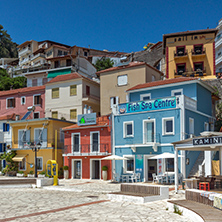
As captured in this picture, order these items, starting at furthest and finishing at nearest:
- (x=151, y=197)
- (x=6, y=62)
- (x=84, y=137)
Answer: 1. (x=6, y=62)
2. (x=84, y=137)
3. (x=151, y=197)

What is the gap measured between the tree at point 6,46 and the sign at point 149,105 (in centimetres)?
8302

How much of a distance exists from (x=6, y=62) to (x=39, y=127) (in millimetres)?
65991

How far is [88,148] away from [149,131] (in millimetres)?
6722

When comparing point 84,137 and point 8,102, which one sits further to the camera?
point 8,102

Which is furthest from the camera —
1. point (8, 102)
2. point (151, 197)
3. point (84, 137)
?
point (8, 102)

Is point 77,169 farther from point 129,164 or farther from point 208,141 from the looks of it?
point 208,141

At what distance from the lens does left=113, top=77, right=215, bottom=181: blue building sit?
2494cm

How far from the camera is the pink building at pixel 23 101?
43.9 meters

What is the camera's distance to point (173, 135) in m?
25.0

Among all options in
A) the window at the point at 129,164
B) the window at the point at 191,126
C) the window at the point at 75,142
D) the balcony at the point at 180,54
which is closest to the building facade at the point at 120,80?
the balcony at the point at 180,54

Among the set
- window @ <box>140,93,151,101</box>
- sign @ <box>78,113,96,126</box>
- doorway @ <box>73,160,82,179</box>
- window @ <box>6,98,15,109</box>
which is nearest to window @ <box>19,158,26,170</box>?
doorway @ <box>73,160,82,179</box>

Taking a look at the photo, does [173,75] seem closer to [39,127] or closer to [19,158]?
[39,127]

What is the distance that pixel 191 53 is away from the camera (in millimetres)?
42031

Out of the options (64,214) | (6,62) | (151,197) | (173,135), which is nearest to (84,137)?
(173,135)
